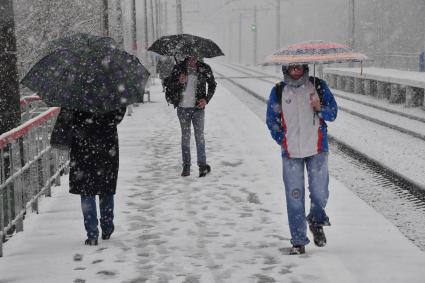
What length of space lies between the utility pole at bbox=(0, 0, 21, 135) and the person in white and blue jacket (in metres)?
2.80

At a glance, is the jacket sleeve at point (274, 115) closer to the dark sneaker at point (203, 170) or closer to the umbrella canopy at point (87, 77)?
the umbrella canopy at point (87, 77)

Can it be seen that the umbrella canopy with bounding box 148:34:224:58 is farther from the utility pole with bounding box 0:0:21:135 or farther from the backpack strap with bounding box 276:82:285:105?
the backpack strap with bounding box 276:82:285:105

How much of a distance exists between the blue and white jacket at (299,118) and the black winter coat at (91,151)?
140 centimetres

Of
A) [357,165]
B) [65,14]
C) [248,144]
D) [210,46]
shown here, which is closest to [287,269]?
[210,46]

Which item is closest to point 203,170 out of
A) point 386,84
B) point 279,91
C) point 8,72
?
point 8,72

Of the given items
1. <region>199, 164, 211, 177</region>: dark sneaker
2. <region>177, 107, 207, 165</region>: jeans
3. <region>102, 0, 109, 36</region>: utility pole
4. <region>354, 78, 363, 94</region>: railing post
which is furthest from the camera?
<region>354, 78, 363, 94</region>: railing post

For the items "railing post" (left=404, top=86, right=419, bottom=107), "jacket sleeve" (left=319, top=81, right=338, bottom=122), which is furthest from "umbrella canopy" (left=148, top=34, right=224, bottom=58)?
"railing post" (left=404, top=86, right=419, bottom=107)

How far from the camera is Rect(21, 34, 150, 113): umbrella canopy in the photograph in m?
6.07

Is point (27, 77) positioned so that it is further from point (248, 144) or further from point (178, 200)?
point (248, 144)

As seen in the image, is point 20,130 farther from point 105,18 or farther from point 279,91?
point 105,18

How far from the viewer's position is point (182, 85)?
384 inches

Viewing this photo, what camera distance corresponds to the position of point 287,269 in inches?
229

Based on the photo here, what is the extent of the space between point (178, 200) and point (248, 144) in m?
5.21

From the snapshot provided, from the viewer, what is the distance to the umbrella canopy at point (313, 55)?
239 inches
